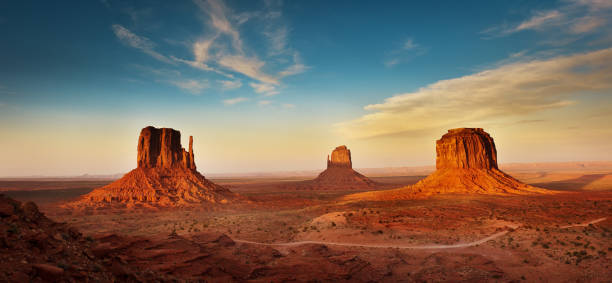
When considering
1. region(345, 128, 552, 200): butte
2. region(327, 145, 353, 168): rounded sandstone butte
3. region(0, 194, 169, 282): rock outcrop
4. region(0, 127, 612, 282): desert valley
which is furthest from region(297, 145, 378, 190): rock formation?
region(0, 194, 169, 282): rock outcrop

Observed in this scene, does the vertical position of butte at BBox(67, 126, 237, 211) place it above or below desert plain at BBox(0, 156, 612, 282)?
above

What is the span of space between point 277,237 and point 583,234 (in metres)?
25.0

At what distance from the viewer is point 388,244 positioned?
920 inches

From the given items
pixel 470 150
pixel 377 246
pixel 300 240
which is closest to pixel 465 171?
pixel 470 150

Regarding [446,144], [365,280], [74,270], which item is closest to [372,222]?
[365,280]

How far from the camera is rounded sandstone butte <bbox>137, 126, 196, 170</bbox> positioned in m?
58.7

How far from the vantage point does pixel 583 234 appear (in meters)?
22.5

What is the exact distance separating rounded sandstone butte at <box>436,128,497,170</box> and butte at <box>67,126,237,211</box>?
154 feet

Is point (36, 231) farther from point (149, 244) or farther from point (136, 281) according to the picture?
point (149, 244)

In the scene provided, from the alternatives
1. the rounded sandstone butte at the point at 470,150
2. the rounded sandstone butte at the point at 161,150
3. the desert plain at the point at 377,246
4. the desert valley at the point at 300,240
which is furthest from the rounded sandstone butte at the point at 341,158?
the desert plain at the point at 377,246

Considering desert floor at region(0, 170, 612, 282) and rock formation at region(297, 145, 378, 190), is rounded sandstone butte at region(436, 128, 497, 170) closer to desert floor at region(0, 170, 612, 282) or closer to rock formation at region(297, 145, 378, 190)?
desert floor at region(0, 170, 612, 282)

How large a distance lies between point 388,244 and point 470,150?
1855 inches

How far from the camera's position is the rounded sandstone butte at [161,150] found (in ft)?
193

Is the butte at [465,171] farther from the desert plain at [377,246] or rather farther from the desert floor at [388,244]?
the desert floor at [388,244]
